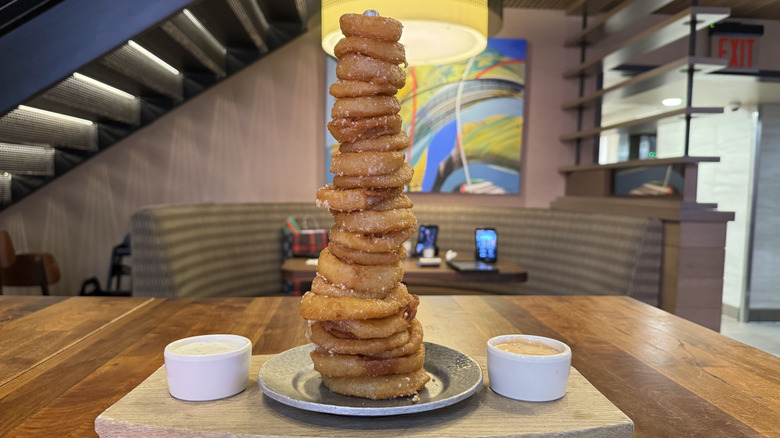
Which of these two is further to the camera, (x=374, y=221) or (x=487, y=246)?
(x=487, y=246)

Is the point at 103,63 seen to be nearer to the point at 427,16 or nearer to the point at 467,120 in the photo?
the point at 427,16

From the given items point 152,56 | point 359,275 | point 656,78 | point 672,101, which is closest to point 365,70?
point 359,275

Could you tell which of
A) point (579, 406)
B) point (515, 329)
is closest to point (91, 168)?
point (515, 329)

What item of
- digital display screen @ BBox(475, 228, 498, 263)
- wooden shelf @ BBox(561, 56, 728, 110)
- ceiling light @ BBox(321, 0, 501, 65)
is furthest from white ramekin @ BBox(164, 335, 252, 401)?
wooden shelf @ BBox(561, 56, 728, 110)

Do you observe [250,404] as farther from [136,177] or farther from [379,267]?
[136,177]

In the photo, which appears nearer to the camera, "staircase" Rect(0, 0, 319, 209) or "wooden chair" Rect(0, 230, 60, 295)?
"staircase" Rect(0, 0, 319, 209)

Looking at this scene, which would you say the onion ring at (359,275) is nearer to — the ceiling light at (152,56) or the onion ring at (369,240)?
the onion ring at (369,240)

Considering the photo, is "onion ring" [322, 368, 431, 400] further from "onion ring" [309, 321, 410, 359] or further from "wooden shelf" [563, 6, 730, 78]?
"wooden shelf" [563, 6, 730, 78]
